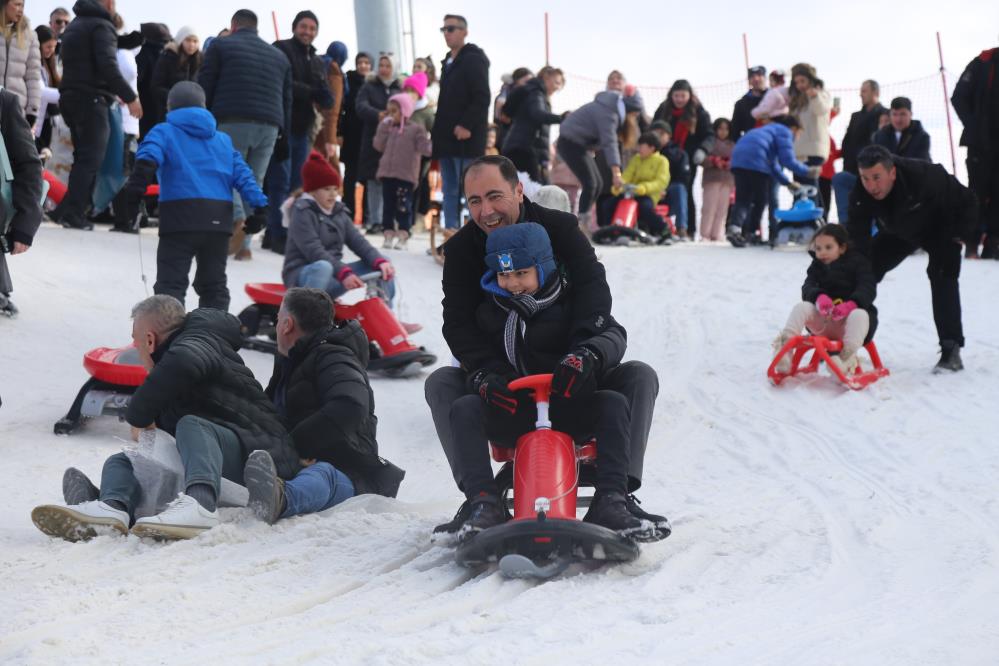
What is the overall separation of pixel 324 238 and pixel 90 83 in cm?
315

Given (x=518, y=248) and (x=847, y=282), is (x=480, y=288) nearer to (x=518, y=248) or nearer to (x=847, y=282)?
(x=518, y=248)

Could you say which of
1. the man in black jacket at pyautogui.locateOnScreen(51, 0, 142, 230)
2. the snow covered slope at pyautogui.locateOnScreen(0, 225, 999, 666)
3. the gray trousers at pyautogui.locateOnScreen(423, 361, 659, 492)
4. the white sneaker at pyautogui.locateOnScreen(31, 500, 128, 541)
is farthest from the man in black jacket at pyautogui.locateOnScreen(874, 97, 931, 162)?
the white sneaker at pyautogui.locateOnScreen(31, 500, 128, 541)

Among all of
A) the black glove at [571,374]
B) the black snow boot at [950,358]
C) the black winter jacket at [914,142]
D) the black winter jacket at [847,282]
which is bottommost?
the black snow boot at [950,358]

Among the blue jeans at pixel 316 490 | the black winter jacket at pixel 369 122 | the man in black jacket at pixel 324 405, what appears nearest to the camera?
the blue jeans at pixel 316 490

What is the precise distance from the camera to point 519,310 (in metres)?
4.35

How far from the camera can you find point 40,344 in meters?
7.78

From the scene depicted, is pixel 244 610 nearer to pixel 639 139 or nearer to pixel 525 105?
pixel 525 105

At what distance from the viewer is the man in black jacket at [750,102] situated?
14648 mm

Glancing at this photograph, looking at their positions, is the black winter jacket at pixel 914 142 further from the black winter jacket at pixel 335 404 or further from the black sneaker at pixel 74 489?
the black sneaker at pixel 74 489

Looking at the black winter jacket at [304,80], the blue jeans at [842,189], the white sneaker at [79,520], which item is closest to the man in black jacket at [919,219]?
the blue jeans at [842,189]

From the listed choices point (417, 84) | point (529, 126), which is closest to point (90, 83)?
point (417, 84)

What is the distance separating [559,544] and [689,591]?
41 centimetres

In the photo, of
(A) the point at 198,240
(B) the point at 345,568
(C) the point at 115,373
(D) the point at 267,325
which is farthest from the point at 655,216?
(B) the point at 345,568

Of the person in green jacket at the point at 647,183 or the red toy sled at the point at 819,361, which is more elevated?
the person in green jacket at the point at 647,183
